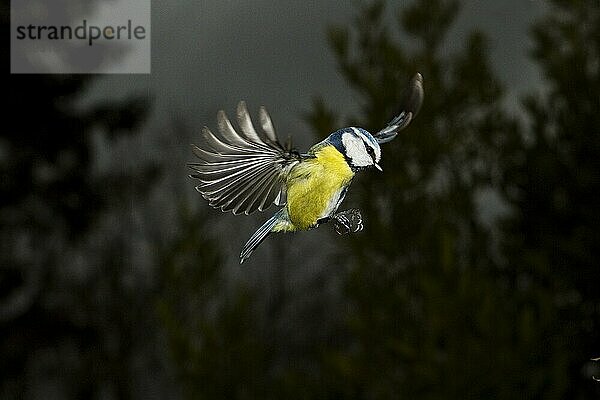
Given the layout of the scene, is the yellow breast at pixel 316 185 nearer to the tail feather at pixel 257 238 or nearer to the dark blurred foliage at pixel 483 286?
the tail feather at pixel 257 238

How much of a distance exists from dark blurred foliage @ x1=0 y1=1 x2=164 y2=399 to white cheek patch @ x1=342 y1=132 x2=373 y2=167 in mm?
2460

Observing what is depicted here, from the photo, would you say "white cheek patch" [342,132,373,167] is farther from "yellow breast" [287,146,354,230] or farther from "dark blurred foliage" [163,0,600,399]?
"dark blurred foliage" [163,0,600,399]

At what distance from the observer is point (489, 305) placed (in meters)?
1.40

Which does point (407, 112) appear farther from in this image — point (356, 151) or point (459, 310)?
point (459, 310)

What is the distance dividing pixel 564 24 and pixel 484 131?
66 centimetres

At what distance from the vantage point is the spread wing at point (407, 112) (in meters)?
0.14

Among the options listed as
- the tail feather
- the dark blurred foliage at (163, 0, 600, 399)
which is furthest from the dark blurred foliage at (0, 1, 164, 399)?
the tail feather

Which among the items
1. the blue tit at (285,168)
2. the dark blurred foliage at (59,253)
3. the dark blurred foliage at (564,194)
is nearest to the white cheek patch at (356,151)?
the blue tit at (285,168)

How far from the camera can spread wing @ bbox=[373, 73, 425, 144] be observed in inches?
5.5

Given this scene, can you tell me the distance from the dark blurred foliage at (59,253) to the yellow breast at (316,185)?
2.45 meters

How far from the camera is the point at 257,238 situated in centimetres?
13

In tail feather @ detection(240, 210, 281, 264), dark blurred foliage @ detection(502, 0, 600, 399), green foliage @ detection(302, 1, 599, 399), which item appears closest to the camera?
tail feather @ detection(240, 210, 281, 264)

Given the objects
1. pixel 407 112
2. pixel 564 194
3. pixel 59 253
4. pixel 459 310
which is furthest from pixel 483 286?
pixel 59 253

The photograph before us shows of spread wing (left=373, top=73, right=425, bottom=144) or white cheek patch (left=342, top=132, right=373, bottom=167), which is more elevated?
spread wing (left=373, top=73, right=425, bottom=144)
